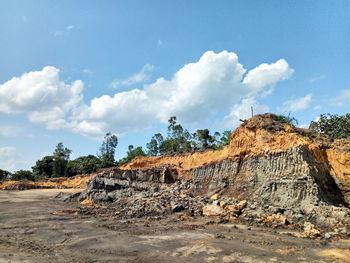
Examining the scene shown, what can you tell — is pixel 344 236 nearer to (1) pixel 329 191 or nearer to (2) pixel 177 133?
(1) pixel 329 191

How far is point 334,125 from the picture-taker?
128 ft

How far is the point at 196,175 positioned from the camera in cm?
2366

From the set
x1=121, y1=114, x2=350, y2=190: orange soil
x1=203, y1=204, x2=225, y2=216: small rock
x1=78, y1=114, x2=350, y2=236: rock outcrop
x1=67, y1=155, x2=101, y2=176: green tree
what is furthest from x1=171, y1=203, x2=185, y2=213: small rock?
x1=67, y1=155, x2=101, y2=176: green tree

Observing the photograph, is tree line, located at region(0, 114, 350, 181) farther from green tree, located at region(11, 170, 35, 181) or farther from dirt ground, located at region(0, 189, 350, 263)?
dirt ground, located at region(0, 189, 350, 263)

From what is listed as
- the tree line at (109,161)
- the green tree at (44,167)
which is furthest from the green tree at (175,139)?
the green tree at (44,167)

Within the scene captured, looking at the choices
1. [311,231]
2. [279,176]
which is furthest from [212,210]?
[311,231]

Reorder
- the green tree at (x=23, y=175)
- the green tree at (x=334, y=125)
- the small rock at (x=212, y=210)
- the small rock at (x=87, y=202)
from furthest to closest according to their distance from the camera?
the green tree at (x=23, y=175)
the green tree at (x=334, y=125)
the small rock at (x=87, y=202)
the small rock at (x=212, y=210)

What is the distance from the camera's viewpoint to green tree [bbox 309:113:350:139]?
3647 centimetres

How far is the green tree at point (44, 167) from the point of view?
197ft

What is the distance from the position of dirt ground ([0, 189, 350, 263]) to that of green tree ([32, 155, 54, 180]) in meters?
50.2

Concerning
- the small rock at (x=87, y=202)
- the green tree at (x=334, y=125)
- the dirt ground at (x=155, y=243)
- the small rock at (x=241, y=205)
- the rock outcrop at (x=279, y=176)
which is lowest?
the dirt ground at (x=155, y=243)

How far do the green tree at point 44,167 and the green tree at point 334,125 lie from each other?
54.2 meters

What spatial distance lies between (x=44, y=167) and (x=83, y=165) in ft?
28.3

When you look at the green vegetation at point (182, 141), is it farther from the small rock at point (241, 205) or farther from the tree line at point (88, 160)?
the small rock at point (241, 205)
